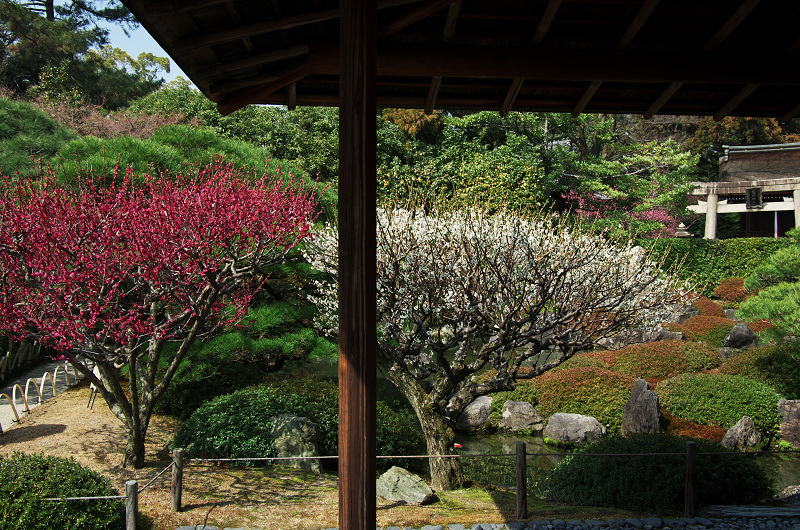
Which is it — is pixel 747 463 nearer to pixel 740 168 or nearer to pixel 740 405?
pixel 740 405

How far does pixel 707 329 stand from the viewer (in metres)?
14.6

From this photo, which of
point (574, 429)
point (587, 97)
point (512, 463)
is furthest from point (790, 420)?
point (587, 97)

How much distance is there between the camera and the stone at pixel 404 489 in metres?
6.09

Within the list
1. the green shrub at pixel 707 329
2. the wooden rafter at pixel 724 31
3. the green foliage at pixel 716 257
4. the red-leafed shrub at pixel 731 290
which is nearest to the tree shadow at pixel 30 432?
the wooden rafter at pixel 724 31

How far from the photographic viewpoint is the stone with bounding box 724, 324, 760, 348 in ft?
44.0

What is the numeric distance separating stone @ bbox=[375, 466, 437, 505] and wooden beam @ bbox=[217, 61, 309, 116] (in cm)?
440

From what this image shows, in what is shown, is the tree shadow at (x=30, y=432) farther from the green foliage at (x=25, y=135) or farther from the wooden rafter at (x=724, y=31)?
the wooden rafter at (x=724, y=31)

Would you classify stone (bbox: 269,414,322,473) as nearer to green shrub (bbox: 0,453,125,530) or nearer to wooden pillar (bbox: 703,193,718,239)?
green shrub (bbox: 0,453,125,530)

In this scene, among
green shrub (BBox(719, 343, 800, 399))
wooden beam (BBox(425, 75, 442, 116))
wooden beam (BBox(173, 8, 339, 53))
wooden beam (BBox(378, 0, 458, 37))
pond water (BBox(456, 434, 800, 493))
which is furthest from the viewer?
green shrub (BBox(719, 343, 800, 399))

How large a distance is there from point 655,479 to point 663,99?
12.5ft

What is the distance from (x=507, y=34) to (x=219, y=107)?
181cm

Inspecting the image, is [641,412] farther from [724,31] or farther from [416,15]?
[416,15]

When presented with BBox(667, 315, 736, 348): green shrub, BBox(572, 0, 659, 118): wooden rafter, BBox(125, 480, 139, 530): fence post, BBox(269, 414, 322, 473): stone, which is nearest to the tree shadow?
BBox(269, 414, 322, 473): stone

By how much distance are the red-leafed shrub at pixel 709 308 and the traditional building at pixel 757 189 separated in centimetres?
375
